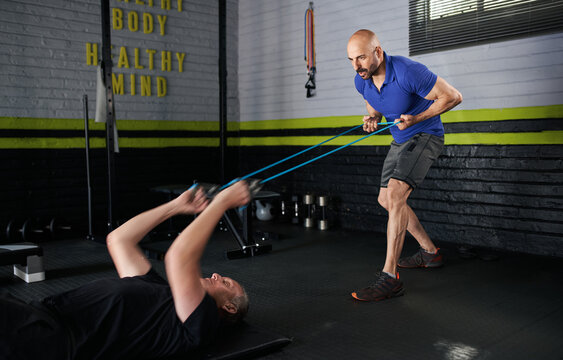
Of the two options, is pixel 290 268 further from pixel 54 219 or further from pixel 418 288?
pixel 54 219

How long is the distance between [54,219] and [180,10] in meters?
2.60

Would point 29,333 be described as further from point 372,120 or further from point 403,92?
point 372,120

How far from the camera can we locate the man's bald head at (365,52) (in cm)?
275

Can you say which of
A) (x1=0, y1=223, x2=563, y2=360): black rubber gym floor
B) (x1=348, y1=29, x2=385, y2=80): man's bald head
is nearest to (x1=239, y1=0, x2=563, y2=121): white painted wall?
(x1=0, y1=223, x2=563, y2=360): black rubber gym floor

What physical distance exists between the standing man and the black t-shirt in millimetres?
1275

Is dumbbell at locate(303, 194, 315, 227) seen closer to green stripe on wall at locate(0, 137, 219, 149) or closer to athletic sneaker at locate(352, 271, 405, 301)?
green stripe on wall at locate(0, 137, 219, 149)

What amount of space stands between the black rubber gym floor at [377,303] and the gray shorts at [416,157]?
64cm

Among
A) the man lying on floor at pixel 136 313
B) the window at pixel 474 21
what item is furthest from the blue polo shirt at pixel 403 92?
the man lying on floor at pixel 136 313

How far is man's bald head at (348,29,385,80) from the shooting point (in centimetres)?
275

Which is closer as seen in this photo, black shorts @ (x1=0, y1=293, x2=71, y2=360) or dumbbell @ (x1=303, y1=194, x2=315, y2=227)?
black shorts @ (x1=0, y1=293, x2=71, y2=360)

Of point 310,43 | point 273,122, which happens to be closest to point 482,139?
point 310,43

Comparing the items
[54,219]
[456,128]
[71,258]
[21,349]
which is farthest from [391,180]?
[54,219]

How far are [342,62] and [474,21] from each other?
1.36m

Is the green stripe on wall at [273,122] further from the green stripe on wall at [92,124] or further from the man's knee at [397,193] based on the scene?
the man's knee at [397,193]
